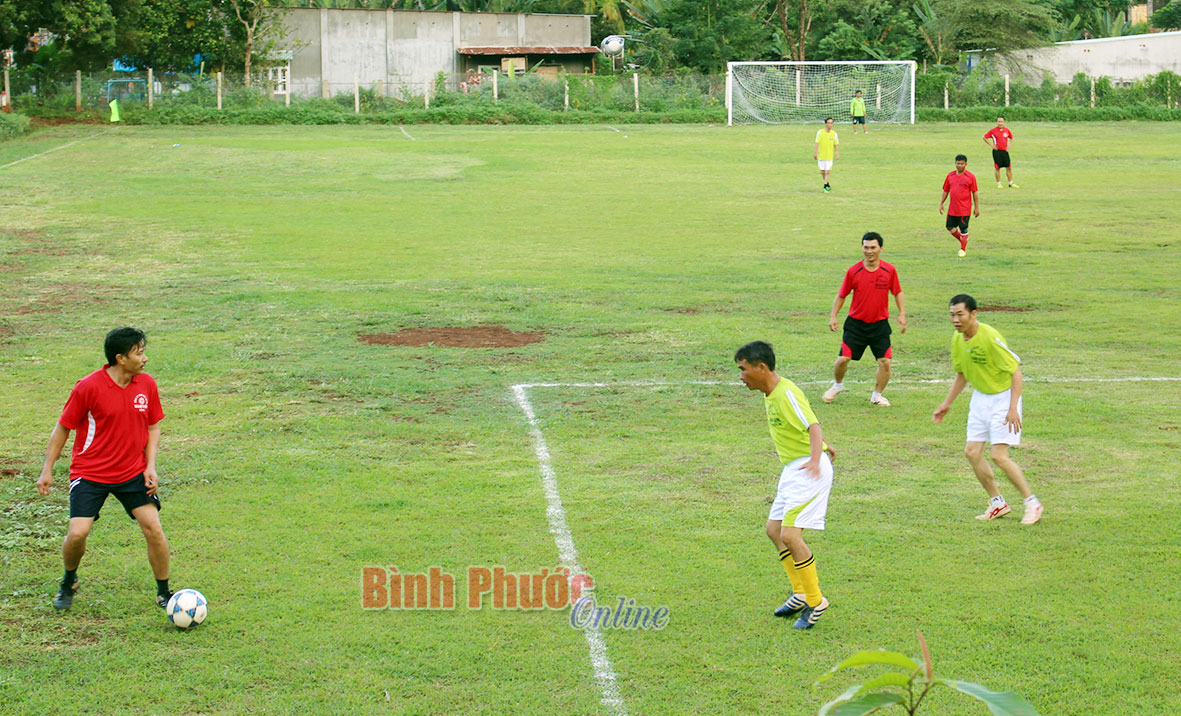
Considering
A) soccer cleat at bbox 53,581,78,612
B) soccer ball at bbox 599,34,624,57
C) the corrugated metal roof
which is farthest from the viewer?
soccer ball at bbox 599,34,624,57

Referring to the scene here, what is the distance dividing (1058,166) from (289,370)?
32.5m

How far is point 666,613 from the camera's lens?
8172 mm

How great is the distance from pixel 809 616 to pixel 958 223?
17.8 m

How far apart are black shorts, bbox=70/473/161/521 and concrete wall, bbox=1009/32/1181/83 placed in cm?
6754

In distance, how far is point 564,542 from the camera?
9.45 m

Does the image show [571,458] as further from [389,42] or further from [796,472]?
[389,42]

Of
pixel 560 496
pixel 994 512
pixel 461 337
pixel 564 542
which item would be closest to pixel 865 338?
pixel 994 512

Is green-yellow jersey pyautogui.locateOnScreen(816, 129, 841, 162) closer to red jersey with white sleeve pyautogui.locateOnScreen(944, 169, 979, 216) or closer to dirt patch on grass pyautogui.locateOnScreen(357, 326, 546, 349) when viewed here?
red jersey with white sleeve pyautogui.locateOnScreen(944, 169, 979, 216)

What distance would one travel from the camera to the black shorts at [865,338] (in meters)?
13.8

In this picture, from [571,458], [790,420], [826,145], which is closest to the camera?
[790,420]

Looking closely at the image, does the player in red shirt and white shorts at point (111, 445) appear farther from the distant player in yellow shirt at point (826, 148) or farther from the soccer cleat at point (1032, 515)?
the distant player in yellow shirt at point (826, 148)

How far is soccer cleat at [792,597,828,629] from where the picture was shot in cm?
789

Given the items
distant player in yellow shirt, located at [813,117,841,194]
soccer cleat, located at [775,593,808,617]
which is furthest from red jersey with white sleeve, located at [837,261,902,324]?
distant player in yellow shirt, located at [813,117,841,194]

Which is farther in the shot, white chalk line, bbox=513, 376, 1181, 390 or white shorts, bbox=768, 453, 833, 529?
white chalk line, bbox=513, 376, 1181, 390
